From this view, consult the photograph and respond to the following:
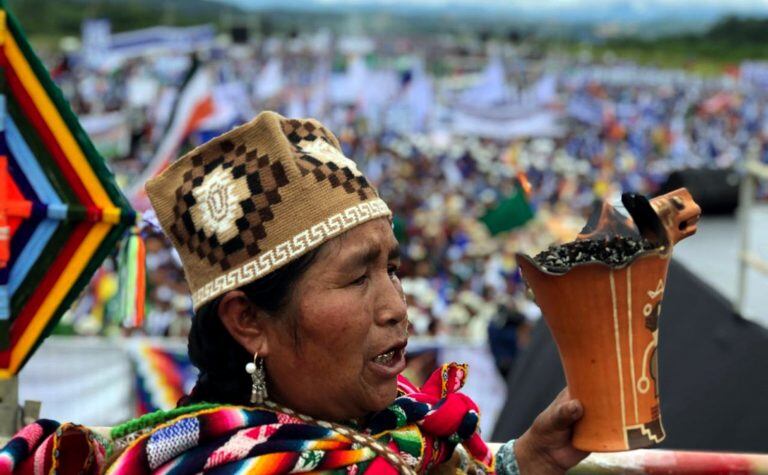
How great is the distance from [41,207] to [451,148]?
879 inches

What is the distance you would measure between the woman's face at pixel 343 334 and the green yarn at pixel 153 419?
0.43 ft

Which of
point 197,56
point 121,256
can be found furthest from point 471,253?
point 121,256

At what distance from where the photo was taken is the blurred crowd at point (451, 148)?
9.88 m

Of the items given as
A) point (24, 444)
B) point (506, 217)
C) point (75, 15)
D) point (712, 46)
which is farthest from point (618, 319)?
point (75, 15)

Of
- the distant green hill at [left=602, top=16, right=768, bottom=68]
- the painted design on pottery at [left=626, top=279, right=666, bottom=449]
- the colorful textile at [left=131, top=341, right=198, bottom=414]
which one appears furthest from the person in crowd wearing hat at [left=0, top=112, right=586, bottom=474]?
the distant green hill at [left=602, top=16, right=768, bottom=68]

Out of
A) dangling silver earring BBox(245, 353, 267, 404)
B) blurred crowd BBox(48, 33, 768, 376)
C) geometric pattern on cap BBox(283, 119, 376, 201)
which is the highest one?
geometric pattern on cap BBox(283, 119, 376, 201)

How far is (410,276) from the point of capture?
11.3 meters

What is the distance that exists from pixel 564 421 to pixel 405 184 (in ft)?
58.2

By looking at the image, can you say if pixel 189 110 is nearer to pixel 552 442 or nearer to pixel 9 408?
pixel 9 408

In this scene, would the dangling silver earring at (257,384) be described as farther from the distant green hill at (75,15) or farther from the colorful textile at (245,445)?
the distant green hill at (75,15)

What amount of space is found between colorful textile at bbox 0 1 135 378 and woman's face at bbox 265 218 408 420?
0.77 m

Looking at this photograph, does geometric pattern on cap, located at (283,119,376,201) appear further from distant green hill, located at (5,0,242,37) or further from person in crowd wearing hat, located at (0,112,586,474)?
distant green hill, located at (5,0,242,37)

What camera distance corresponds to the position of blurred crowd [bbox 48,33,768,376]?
9883mm

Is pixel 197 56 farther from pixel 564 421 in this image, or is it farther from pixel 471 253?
pixel 564 421
